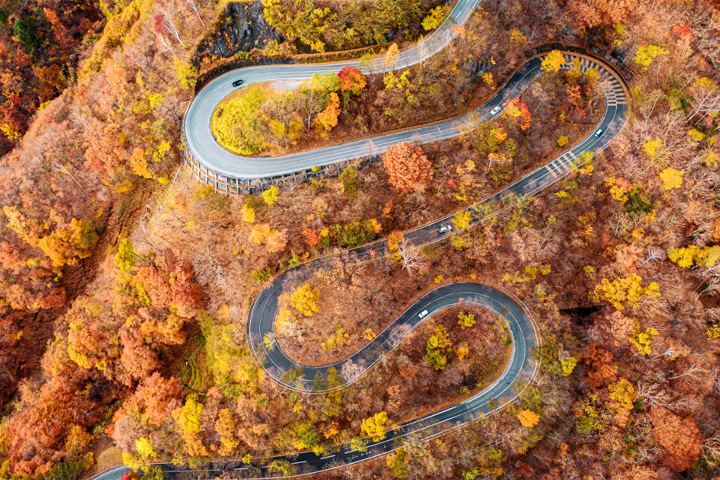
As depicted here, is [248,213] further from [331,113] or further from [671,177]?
[671,177]

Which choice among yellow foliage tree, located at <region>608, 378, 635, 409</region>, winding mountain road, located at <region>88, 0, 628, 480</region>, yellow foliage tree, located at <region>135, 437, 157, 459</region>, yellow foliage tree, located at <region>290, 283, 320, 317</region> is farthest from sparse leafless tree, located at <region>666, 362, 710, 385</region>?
yellow foliage tree, located at <region>135, 437, 157, 459</region>

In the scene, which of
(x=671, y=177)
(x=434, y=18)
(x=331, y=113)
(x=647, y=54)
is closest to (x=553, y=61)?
A: (x=647, y=54)

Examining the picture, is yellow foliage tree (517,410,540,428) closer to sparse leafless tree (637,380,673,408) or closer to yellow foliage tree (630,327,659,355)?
sparse leafless tree (637,380,673,408)

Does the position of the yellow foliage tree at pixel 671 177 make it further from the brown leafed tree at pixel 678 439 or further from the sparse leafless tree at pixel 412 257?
the sparse leafless tree at pixel 412 257

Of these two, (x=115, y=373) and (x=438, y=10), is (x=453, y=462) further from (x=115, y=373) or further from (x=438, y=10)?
(x=438, y=10)

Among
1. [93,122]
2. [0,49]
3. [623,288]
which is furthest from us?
[0,49]

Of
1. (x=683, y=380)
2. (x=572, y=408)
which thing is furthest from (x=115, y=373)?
(x=683, y=380)

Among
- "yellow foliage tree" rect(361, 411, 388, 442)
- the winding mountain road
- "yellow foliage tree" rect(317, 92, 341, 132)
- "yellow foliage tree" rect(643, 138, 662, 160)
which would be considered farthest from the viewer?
"yellow foliage tree" rect(317, 92, 341, 132)
